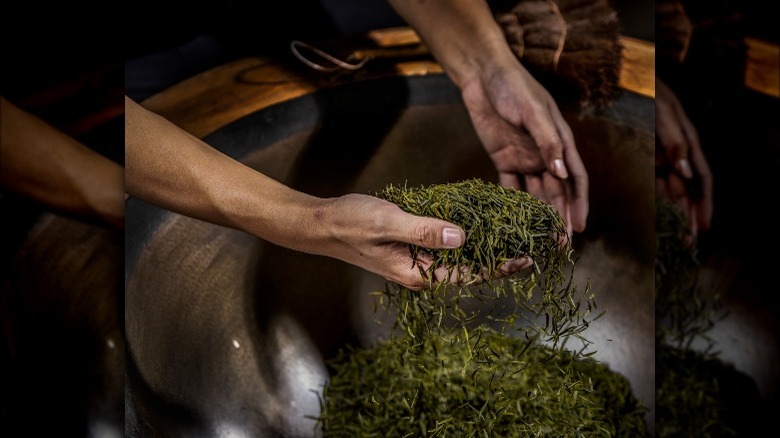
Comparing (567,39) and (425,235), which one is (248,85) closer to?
→ (425,235)

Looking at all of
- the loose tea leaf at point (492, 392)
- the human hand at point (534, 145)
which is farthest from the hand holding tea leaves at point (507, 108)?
the loose tea leaf at point (492, 392)

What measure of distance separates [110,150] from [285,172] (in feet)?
1.08

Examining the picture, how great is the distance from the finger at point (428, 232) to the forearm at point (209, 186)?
0.15m

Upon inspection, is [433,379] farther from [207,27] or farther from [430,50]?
[207,27]

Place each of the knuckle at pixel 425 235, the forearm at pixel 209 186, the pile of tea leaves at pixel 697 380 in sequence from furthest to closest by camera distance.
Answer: the pile of tea leaves at pixel 697 380
the forearm at pixel 209 186
the knuckle at pixel 425 235

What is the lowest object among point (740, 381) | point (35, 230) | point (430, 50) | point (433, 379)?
point (740, 381)

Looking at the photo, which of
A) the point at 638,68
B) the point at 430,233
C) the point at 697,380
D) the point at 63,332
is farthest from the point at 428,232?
the point at 697,380

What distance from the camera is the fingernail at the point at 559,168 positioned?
1159 millimetres

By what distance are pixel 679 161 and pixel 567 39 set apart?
0.32 metres

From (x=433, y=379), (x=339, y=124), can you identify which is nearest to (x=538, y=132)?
(x=339, y=124)

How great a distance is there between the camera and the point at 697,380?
1511mm

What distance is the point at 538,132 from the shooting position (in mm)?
1174

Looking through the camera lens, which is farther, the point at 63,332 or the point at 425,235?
the point at 63,332

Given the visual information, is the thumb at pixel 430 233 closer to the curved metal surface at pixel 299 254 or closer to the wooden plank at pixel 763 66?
the curved metal surface at pixel 299 254
